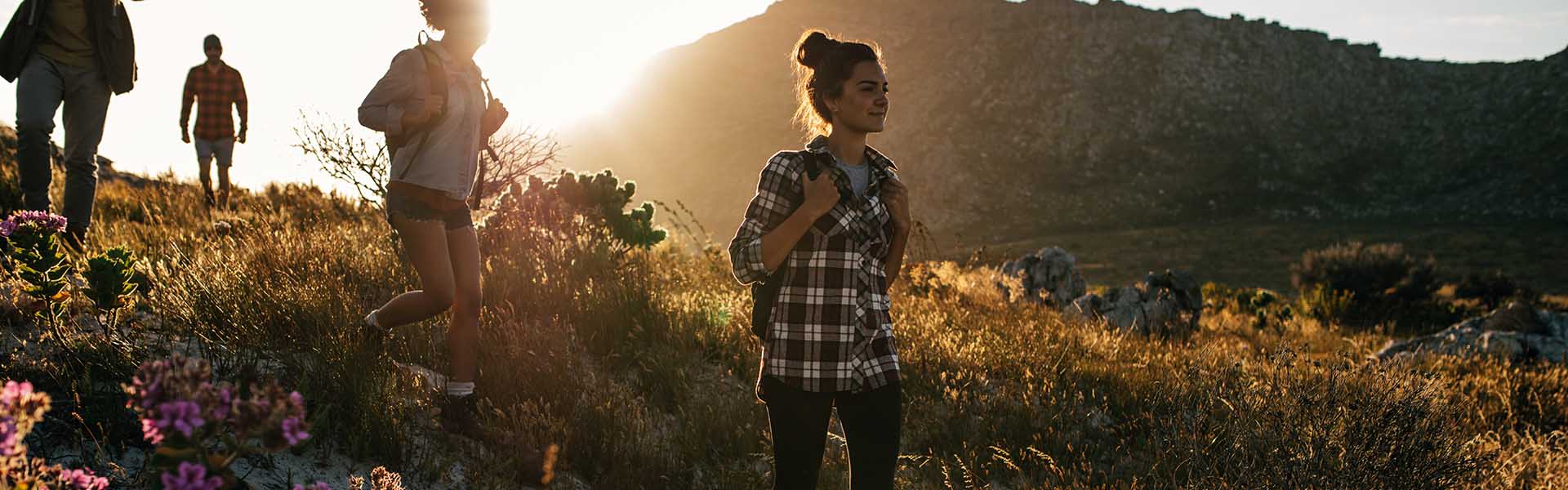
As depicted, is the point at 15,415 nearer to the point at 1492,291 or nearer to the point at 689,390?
the point at 689,390

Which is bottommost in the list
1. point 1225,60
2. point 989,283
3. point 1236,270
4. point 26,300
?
point 1236,270

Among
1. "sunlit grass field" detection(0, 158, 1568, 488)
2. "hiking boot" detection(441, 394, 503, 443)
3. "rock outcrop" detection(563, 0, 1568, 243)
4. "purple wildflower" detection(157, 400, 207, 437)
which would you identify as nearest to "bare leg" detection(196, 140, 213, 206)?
"sunlit grass field" detection(0, 158, 1568, 488)

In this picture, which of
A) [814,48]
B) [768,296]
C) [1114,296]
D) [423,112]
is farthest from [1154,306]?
[423,112]

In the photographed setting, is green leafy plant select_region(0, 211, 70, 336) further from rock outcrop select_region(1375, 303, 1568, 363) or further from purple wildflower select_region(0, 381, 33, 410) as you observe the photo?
rock outcrop select_region(1375, 303, 1568, 363)

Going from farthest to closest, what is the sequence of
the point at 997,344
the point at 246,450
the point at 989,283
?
the point at 989,283
the point at 997,344
the point at 246,450

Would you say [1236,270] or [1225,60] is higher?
[1225,60]

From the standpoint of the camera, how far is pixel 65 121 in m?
4.60

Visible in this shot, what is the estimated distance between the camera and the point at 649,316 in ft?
16.4

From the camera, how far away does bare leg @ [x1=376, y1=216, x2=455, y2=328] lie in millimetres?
2963

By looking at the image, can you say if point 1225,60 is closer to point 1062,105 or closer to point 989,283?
point 1062,105

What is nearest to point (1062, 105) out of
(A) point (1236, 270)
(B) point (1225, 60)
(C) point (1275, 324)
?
(B) point (1225, 60)

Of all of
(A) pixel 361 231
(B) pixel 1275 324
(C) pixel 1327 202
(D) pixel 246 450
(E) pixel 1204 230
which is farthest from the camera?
(C) pixel 1327 202

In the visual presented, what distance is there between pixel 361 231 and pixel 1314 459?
259 inches

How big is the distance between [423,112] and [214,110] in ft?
22.6
